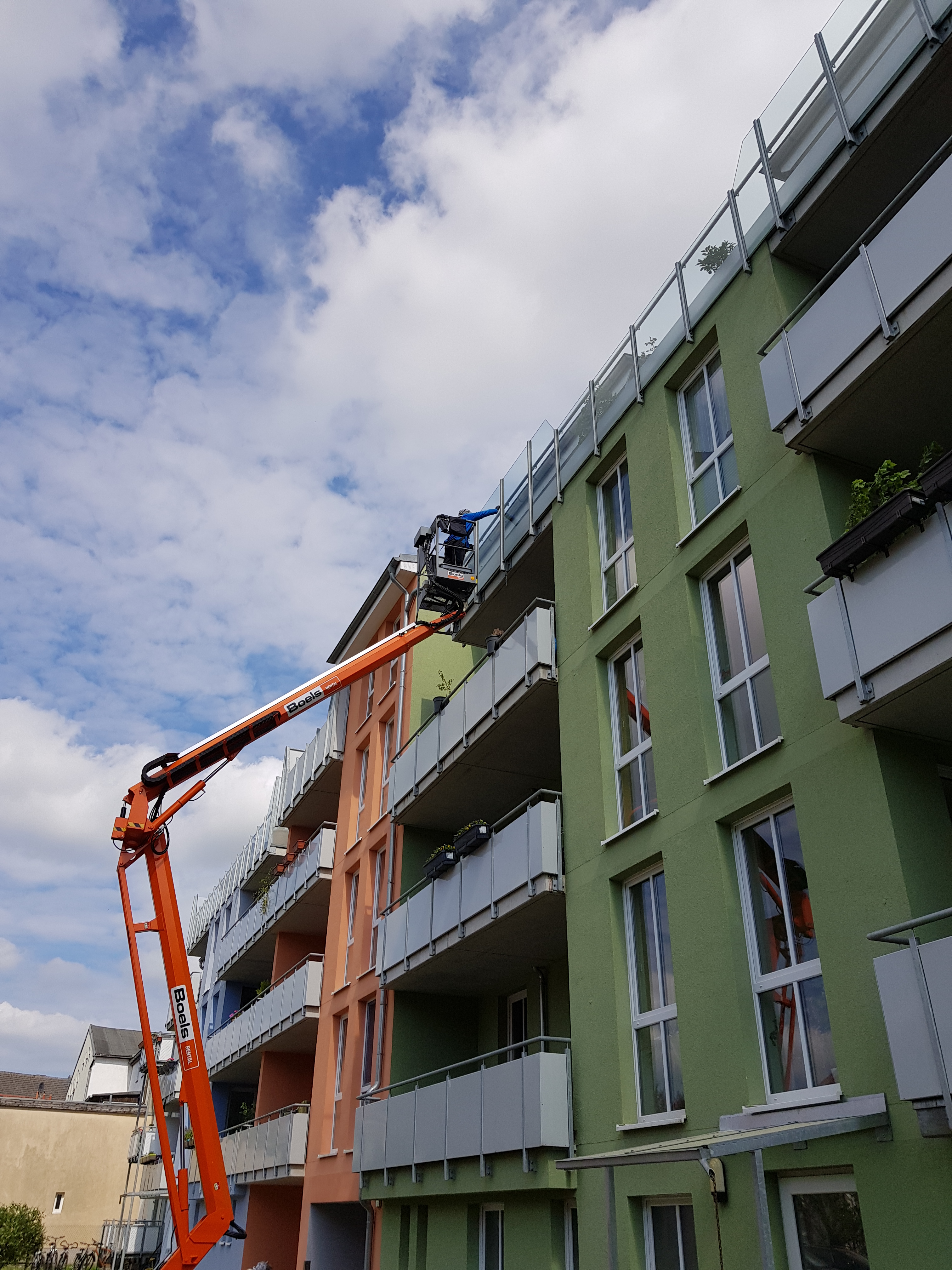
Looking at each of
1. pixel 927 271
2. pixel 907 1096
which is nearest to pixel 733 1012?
pixel 907 1096

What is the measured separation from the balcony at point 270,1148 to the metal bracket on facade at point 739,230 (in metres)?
17.2

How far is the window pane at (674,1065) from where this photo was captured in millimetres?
10141

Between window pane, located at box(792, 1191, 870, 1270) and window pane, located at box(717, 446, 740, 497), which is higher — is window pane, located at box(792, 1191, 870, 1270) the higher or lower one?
the lower one

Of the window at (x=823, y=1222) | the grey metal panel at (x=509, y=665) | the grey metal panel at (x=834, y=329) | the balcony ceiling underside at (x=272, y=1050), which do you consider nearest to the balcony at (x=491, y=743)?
the grey metal panel at (x=509, y=665)

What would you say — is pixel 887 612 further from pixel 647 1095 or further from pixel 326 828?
pixel 326 828

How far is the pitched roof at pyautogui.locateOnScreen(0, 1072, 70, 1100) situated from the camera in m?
75.4

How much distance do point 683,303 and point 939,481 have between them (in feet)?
19.2

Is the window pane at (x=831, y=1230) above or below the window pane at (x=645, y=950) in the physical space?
below

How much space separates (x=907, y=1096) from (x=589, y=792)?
6.26m

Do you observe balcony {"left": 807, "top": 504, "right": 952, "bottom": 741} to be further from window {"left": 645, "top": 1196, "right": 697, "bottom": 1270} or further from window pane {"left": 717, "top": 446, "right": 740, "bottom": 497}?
window {"left": 645, "top": 1196, "right": 697, "bottom": 1270}

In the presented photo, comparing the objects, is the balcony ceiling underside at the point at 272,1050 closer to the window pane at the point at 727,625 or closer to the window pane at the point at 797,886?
the window pane at the point at 727,625

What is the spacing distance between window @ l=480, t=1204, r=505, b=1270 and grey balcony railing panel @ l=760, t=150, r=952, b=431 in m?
10.7

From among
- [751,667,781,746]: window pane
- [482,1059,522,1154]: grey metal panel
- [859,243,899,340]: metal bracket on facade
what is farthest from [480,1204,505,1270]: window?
[859,243,899,340]: metal bracket on facade

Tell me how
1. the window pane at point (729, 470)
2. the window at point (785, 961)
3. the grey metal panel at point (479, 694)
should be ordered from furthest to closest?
the grey metal panel at point (479, 694), the window pane at point (729, 470), the window at point (785, 961)
